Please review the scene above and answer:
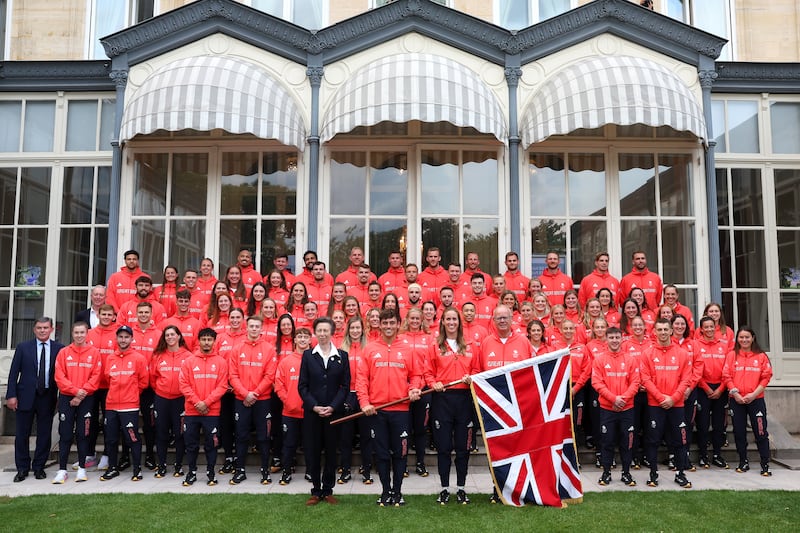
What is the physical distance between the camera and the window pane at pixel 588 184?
1184 centimetres

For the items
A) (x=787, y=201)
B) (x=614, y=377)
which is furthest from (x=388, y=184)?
(x=787, y=201)

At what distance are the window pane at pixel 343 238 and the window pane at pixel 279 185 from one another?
0.85m

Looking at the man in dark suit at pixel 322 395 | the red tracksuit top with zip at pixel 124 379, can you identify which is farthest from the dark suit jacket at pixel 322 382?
the red tracksuit top with zip at pixel 124 379

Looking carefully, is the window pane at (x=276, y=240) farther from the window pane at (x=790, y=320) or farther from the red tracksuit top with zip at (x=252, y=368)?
the window pane at (x=790, y=320)

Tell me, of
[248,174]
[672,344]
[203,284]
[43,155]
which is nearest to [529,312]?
[672,344]

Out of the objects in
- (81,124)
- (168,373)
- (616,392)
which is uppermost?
(81,124)

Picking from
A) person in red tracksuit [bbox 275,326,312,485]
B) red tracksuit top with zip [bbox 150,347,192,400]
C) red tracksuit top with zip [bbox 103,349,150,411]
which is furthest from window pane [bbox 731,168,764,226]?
red tracksuit top with zip [bbox 103,349,150,411]

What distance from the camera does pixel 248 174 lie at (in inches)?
466

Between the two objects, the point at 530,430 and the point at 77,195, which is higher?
the point at 77,195

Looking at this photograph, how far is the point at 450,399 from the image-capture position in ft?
23.5

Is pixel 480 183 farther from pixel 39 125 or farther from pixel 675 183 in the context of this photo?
pixel 39 125

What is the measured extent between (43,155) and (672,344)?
11584 millimetres

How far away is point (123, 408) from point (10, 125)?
→ 7.47 meters

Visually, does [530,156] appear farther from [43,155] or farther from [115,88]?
[43,155]
